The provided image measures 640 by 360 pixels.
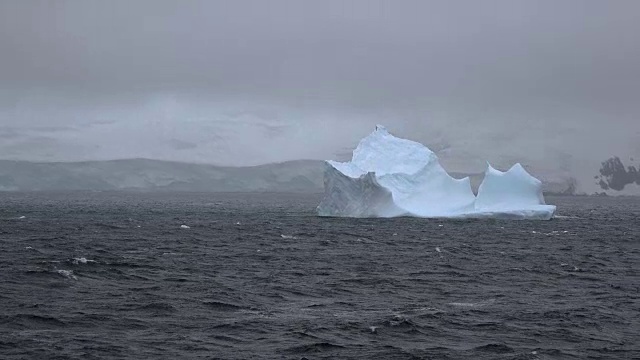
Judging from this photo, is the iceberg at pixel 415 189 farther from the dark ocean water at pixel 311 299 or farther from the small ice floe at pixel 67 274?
the small ice floe at pixel 67 274

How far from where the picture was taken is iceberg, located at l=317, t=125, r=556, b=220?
61.2 meters

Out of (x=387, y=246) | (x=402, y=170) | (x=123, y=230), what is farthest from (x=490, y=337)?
(x=402, y=170)

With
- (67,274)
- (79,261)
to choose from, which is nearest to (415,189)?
(79,261)

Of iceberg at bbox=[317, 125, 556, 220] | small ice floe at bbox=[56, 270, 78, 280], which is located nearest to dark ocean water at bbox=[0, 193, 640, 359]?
small ice floe at bbox=[56, 270, 78, 280]

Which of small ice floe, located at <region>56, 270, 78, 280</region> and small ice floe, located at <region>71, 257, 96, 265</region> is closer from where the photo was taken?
small ice floe, located at <region>56, 270, 78, 280</region>

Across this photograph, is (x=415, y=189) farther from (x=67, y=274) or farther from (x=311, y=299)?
(x=311, y=299)

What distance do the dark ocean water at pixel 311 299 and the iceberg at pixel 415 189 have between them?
65.1ft

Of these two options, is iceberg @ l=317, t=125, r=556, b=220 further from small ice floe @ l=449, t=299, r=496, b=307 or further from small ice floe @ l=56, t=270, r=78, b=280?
small ice floe @ l=449, t=299, r=496, b=307

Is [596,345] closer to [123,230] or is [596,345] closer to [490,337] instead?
[490,337]

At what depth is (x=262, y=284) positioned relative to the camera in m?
24.9

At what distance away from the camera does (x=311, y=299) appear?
22.6 m

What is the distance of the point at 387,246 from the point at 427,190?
2634cm

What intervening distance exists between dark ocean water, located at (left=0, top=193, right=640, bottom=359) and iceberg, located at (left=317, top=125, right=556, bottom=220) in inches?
781

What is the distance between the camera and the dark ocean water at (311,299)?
670 inches
